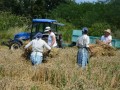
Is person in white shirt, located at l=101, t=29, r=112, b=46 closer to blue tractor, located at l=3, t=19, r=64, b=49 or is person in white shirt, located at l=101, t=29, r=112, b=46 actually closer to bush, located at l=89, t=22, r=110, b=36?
blue tractor, located at l=3, t=19, r=64, b=49

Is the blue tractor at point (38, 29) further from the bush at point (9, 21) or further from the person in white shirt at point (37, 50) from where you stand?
the bush at point (9, 21)

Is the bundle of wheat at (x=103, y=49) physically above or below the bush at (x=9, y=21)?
above

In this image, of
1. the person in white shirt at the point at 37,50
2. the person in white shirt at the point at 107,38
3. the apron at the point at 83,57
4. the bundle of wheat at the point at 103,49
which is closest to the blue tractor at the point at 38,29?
the bundle of wheat at the point at 103,49

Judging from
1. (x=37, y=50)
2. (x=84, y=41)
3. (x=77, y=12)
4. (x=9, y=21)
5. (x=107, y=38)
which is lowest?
(x=9, y=21)

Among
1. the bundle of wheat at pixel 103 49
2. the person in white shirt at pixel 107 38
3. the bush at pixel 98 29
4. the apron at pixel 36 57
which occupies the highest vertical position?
the person in white shirt at pixel 107 38

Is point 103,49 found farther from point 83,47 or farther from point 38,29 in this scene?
point 38,29

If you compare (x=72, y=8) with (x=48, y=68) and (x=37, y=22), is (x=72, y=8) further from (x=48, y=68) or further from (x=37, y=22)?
(x=48, y=68)

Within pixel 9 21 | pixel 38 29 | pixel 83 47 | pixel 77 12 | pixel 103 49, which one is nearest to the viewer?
pixel 83 47

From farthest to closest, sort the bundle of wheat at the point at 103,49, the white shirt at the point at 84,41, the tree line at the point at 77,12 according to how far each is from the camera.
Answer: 1. the tree line at the point at 77,12
2. the bundle of wheat at the point at 103,49
3. the white shirt at the point at 84,41

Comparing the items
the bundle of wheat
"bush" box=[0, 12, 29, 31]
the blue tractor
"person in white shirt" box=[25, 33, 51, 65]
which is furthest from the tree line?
"person in white shirt" box=[25, 33, 51, 65]

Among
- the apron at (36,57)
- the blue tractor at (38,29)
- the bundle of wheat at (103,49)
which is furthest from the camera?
the blue tractor at (38,29)

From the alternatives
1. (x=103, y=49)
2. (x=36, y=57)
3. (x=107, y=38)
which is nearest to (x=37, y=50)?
(x=36, y=57)

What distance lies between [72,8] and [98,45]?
2929 cm

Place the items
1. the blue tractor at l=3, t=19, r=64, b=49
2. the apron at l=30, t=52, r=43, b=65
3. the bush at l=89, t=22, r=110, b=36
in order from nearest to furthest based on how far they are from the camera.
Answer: the apron at l=30, t=52, r=43, b=65, the blue tractor at l=3, t=19, r=64, b=49, the bush at l=89, t=22, r=110, b=36
